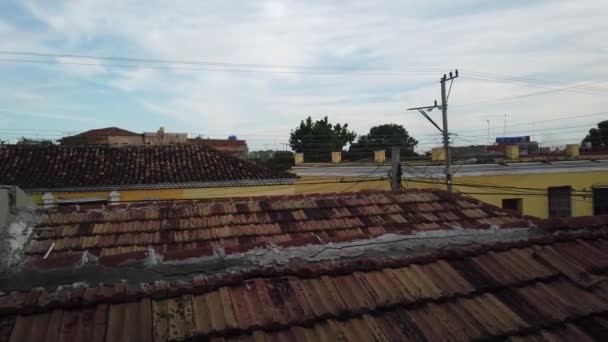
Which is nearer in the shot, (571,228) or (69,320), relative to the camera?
(69,320)

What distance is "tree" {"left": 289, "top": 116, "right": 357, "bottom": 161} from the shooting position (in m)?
37.5

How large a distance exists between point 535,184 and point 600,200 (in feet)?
11.6

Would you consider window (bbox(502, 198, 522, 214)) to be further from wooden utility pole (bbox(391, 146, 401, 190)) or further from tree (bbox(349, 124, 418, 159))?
tree (bbox(349, 124, 418, 159))

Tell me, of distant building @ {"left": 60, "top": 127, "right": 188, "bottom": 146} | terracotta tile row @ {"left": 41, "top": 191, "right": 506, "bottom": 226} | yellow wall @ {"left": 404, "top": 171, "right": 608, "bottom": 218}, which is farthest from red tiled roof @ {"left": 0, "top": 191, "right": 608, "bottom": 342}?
distant building @ {"left": 60, "top": 127, "right": 188, "bottom": 146}

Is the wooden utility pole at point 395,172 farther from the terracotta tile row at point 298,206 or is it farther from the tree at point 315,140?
the tree at point 315,140

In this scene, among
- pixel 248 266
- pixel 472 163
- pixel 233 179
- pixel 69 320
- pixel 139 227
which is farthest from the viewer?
pixel 472 163

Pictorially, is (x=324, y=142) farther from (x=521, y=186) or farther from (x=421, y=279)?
(x=421, y=279)

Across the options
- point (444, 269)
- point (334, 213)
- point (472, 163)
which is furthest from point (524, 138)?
point (444, 269)

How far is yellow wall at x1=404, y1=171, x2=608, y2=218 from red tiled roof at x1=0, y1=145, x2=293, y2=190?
27.0ft

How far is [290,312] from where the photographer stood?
2.20m

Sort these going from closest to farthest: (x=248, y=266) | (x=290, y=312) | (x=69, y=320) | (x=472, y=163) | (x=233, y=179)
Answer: (x=69, y=320), (x=290, y=312), (x=248, y=266), (x=233, y=179), (x=472, y=163)

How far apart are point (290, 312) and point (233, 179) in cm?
1487

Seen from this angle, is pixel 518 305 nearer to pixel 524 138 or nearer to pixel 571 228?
pixel 571 228

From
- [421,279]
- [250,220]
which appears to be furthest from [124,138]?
[421,279]
